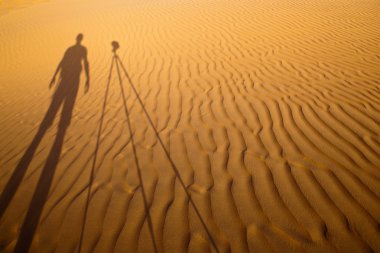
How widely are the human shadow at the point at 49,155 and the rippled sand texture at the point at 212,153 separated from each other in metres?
0.02

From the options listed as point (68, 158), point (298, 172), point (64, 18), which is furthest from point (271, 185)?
point (64, 18)

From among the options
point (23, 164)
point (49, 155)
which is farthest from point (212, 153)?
point (23, 164)

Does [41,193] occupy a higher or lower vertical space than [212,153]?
lower

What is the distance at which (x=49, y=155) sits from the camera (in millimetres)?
3416

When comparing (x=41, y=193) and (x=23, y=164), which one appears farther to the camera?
(x=23, y=164)

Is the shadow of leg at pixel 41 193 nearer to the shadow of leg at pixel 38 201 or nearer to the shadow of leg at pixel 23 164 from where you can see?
the shadow of leg at pixel 38 201

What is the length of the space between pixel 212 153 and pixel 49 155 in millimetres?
2436

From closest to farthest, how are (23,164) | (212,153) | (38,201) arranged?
(38,201)
(212,153)
(23,164)

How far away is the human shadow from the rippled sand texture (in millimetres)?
21

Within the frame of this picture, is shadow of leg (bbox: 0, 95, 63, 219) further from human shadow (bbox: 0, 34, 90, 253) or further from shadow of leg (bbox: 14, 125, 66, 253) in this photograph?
shadow of leg (bbox: 14, 125, 66, 253)

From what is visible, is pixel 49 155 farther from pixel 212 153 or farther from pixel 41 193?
pixel 212 153

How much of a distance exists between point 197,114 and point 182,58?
2.94 metres

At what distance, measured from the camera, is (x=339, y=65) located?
15.9ft

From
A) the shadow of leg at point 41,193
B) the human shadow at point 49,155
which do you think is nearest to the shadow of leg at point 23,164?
the human shadow at point 49,155
